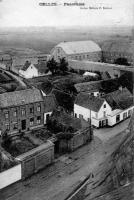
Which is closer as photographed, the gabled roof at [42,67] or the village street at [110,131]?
the gabled roof at [42,67]

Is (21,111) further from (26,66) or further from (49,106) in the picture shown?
(26,66)

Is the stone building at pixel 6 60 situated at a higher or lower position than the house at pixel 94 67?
higher

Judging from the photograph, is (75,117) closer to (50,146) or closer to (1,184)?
(50,146)

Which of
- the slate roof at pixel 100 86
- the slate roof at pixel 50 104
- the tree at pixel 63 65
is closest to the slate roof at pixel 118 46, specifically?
the slate roof at pixel 100 86

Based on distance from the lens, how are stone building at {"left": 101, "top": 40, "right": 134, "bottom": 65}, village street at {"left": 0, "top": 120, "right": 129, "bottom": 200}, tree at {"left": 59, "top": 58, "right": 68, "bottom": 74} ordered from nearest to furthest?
1. village street at {"left": 0, "top": 120, "right": 129, "bottom": 200}
2. tree at {"left": 59, "top": 58, "right": 68, "bottom": 74}
3. stone building at {"left": 101, "top": 40, "right": 134, "bottom": 65}

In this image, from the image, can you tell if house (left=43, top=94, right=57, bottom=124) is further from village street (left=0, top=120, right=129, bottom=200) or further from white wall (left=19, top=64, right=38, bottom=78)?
village street (left=0, top=120, right=129, bottom=200)

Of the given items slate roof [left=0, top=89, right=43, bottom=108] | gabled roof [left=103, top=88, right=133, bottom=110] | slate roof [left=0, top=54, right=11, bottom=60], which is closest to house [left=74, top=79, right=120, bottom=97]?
gabled roof [left=103, top=88, right=133, bottom=110]

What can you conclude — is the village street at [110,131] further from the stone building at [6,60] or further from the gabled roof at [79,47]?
the stone building at [6,60]

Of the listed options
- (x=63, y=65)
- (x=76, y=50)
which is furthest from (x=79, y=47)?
(x=63, y=65)
